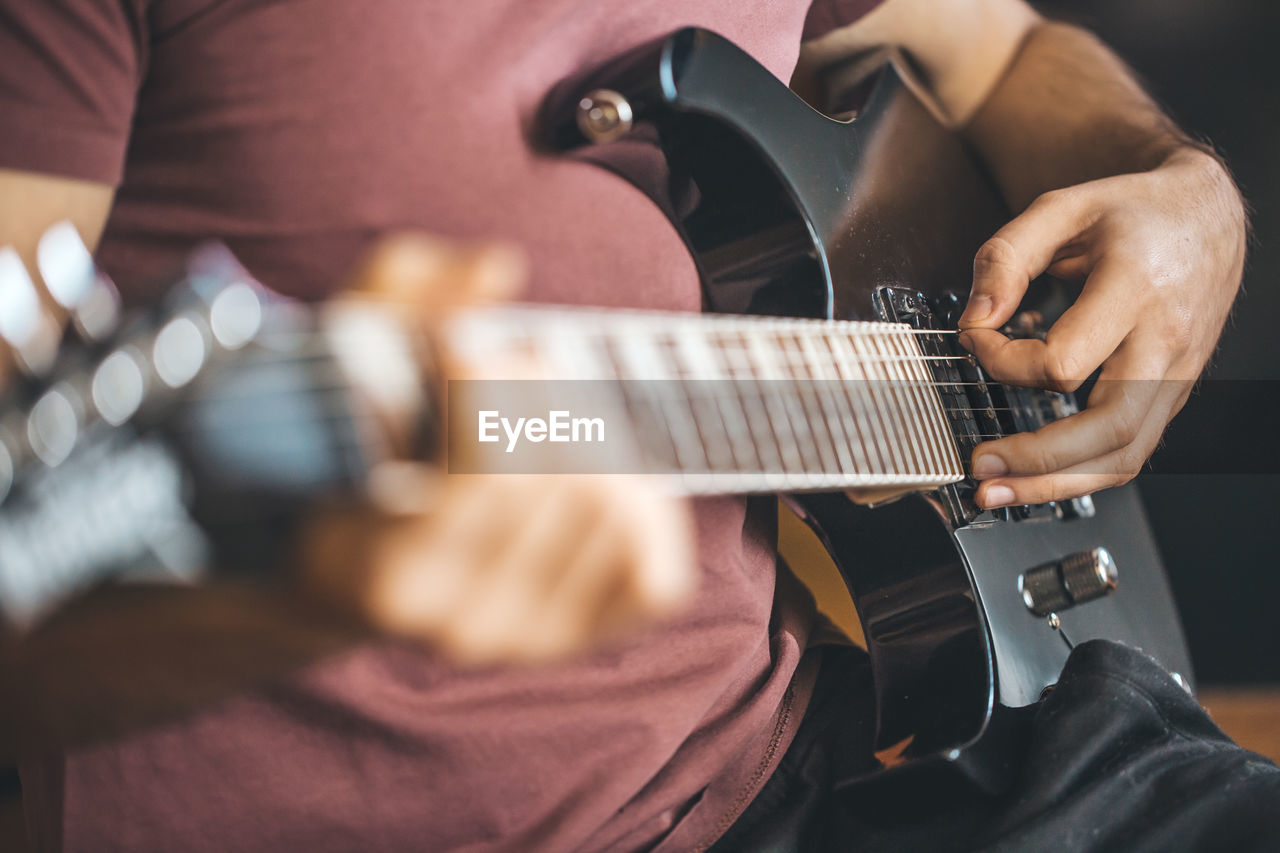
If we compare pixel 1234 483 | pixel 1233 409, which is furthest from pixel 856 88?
pixel 1234 483

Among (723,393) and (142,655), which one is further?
(723,393)

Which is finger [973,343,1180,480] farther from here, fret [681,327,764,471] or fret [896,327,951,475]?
fret [681,327,764,471]

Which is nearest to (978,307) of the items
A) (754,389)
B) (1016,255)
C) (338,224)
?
(1016,255)

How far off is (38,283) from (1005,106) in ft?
2.73

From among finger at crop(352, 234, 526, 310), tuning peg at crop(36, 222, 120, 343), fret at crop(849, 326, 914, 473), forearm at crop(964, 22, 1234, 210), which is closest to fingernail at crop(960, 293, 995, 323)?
fret at crop(849, 326, 914, 473)

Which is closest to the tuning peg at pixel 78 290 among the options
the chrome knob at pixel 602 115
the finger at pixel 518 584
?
the finger at pixel 518 584

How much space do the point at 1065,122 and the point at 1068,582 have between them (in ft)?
1.46

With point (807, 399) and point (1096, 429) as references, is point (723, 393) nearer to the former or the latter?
point (807, 399)

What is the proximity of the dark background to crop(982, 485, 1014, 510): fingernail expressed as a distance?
174mm

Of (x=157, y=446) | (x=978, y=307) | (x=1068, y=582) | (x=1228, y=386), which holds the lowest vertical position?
(x=1068, y=582)

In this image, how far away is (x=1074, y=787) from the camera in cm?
48

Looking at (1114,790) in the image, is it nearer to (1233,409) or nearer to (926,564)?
(926,564)

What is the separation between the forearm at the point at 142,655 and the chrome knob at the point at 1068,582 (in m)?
0.53

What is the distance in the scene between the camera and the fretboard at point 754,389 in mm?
311
